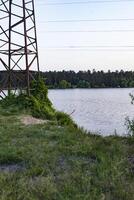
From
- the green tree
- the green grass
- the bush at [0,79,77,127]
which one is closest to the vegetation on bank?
the green grass

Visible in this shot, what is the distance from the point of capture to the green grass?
21.7 ft

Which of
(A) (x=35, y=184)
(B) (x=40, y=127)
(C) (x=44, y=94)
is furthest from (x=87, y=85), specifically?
(A) (x=35, y=184)

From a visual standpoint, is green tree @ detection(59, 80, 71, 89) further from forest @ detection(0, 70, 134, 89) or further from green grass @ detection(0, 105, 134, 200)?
green grass @ detection(0, 105, 134, 200)

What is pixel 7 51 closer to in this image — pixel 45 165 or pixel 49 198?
pixel 45 165

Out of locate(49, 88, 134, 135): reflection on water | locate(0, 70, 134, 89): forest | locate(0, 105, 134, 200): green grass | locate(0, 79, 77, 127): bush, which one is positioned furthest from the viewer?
locate(0, 70, 134, 89): forest

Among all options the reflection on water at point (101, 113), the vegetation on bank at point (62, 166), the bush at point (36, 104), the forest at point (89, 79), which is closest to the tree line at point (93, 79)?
the forest at point (89, 79)

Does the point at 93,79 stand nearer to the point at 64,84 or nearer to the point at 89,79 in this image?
the point at 89,79

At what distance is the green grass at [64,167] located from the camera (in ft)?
21.7

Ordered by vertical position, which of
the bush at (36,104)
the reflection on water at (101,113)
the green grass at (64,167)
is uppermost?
the bush at (36,104)

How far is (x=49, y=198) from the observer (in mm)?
6398

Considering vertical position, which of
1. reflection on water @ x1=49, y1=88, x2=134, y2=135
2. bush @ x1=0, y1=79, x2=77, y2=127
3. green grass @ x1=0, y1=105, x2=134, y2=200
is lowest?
reflection on water @ x1=49, y1=88, x2=134, y2=135

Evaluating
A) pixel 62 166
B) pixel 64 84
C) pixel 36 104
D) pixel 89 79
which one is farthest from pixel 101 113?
pixel 89 79

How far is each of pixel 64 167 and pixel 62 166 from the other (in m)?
0.10

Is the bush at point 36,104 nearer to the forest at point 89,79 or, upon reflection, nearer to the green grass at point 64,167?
the green grass at point 64,167
